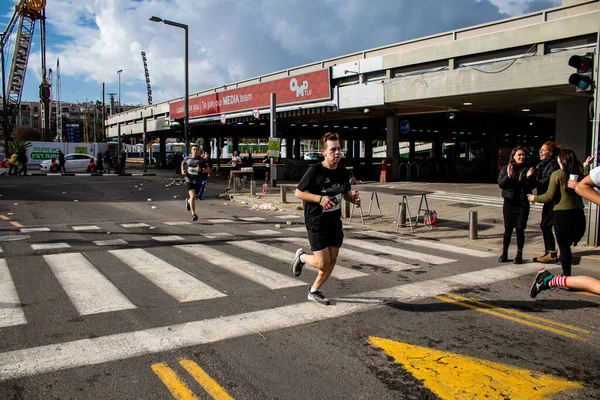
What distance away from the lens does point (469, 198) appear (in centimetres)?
1819

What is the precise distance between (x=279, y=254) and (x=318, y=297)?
294cm

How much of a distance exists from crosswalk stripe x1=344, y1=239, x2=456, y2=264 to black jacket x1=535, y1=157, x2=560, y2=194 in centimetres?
190

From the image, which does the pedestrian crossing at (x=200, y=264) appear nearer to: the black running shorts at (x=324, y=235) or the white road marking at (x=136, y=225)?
the white road marking at (x=136, y=225)

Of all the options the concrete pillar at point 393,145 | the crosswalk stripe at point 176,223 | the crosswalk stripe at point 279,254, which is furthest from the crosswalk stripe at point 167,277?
the concrete pillar at point 393,145

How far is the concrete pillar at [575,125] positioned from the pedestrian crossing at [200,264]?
14.4m

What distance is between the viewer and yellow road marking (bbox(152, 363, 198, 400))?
3484 millimetres

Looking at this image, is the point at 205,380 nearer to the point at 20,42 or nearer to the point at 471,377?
the point at 471,377

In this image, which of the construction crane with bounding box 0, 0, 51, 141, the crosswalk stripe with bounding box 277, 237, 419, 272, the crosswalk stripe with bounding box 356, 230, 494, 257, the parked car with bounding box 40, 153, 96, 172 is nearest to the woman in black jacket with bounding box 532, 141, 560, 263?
the crosswalk stripe with bounding box 356, 230, 494, 257

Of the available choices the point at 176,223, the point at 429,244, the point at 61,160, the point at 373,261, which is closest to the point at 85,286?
the point at 373,261

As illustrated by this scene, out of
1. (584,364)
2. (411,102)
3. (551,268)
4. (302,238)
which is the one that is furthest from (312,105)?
(584,364)

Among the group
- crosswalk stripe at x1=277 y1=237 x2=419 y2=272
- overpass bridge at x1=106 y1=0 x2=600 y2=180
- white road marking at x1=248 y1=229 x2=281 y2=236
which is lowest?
crosswalk stripe at x1=277 y1=237 x2=419 y2=272

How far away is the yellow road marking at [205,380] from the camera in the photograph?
11.5ft

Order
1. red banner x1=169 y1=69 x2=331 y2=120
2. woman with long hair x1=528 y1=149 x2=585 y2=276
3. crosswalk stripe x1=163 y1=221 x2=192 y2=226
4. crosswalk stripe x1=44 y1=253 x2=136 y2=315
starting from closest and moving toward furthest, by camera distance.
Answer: crosswalk stripe x1=44 y1=253 x2=136 y2=315, woman with long hair x1=528 y1=149 x2=585 y2=276, crosswalk stripe x1=163 y1=221 x2=192 y2=226, red banner x1=169 y1=69 x2=331 y2=120

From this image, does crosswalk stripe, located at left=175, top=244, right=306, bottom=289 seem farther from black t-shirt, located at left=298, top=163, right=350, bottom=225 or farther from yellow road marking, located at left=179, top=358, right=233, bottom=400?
yellow road marking, located at left=179, top=358, right=233, bottom=400
